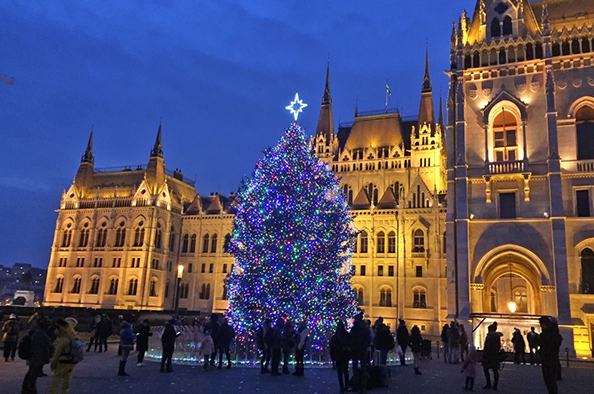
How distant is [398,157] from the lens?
58.2m

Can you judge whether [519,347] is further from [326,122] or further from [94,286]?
[94,286]

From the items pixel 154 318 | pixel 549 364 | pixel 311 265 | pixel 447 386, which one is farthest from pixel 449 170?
pixel 154 318

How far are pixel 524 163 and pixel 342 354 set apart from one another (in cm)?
2285

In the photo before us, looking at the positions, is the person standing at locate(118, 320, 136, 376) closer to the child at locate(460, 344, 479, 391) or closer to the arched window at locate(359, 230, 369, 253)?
the child at locate(460, 344, 479, 391)

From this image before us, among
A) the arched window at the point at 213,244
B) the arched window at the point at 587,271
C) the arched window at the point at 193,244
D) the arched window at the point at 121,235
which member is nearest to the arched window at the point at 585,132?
the arched window at the point at 587,271

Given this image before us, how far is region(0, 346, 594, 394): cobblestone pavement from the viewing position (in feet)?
41.3

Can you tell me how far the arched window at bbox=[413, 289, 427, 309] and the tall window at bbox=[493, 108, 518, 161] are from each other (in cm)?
2145

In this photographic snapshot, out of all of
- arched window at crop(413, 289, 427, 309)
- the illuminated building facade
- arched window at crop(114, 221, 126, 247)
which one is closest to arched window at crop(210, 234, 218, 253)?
arched window at crop(114, 221, 126, 247)

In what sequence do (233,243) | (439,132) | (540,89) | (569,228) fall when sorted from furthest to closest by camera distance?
(439,132) → (540,89) → (569,228) → (233,243)

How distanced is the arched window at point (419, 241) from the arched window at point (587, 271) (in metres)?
21.8

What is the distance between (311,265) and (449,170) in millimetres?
15985

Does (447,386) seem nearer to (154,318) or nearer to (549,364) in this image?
(549,364)

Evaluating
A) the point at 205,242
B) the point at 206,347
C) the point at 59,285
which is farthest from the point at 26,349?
the point at 59,285

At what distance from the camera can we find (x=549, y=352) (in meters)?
11.5
